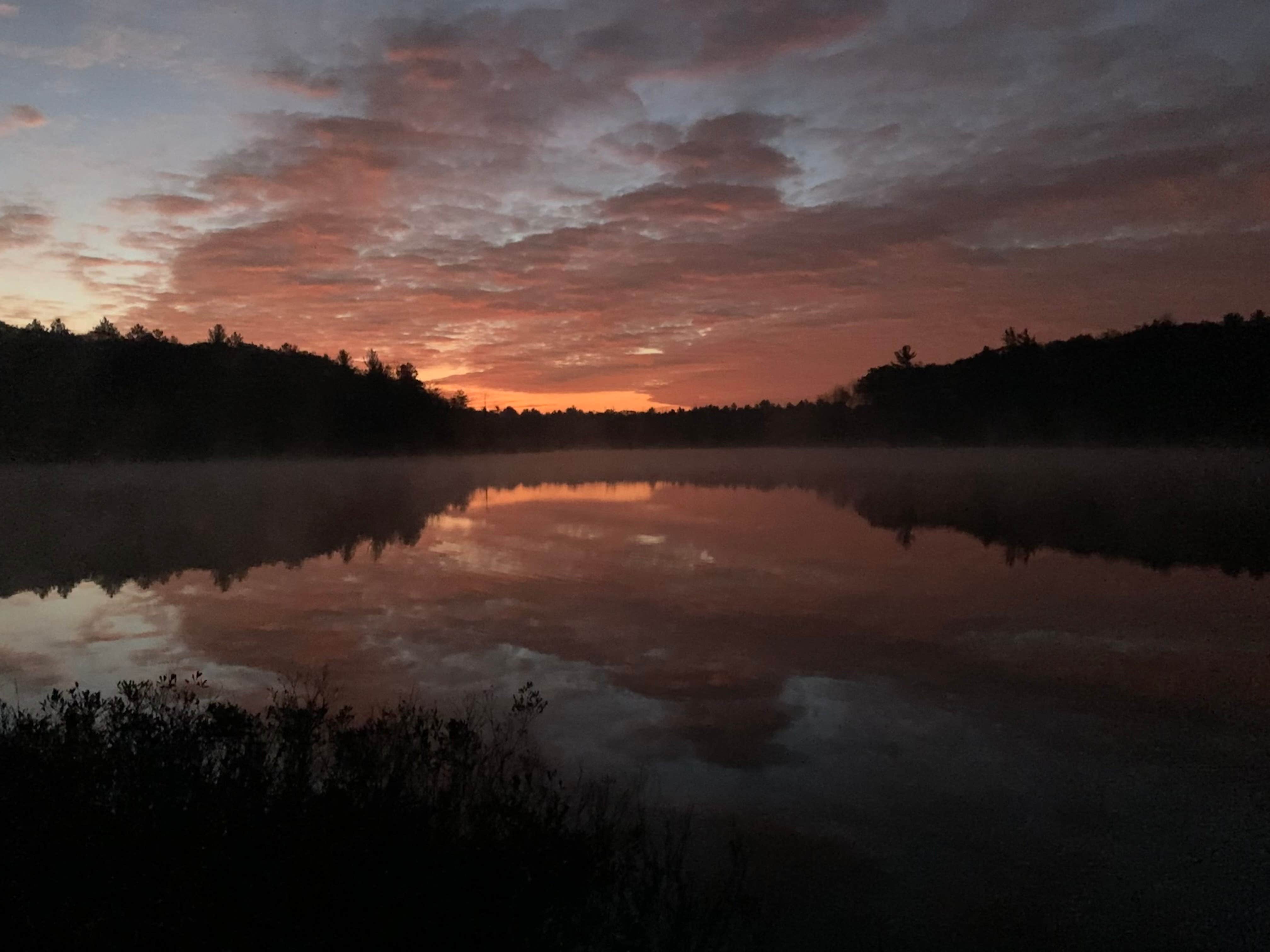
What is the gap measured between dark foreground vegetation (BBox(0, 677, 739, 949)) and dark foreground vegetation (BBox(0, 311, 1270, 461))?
10300cm

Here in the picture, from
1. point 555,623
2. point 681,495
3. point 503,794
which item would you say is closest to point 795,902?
point 503,794

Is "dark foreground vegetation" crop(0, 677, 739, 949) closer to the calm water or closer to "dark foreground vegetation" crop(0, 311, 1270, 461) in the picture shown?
the calm water

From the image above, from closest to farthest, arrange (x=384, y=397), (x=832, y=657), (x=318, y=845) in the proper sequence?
1. (x=318, y=845)
2. (x=832, y=657)
3. (x=384, y=397)

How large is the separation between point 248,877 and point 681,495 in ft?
175

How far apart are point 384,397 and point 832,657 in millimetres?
131737

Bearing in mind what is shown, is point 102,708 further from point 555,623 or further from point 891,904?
point 891,904

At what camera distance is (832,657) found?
45.8ft

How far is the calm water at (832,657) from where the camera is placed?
7.41 meters

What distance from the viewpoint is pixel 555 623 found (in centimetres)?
1666

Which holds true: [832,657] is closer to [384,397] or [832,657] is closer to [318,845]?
[318,845]

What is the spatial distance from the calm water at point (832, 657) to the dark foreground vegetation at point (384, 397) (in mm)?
69829

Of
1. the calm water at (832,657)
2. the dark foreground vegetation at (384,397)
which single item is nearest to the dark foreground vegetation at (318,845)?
the calm water at (832,657)

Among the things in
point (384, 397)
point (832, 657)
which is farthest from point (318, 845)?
point (384, 397)

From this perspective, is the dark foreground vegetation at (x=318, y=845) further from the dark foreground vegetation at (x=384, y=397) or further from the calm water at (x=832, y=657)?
the dark foreground vegetation at (x=384, y=397)
